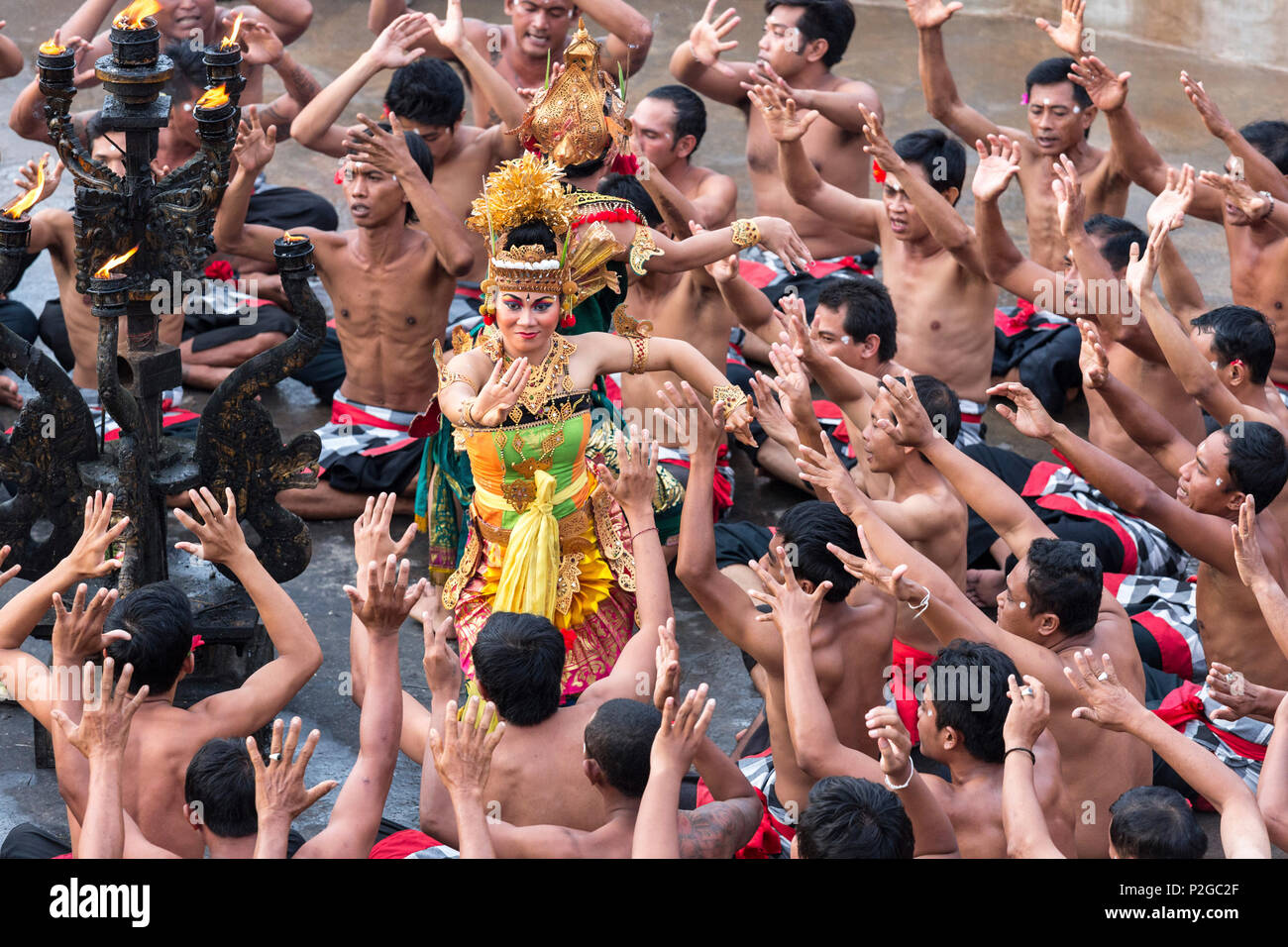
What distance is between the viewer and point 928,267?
21.7 ft

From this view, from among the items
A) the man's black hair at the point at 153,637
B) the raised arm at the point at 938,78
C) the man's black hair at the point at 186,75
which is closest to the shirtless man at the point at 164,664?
the man's black hair at the point at 153,637

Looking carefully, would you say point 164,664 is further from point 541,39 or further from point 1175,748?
point 541,39

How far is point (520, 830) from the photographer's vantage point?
12.0 ft

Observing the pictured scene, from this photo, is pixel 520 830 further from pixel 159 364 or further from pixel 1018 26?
pixel 1018 26

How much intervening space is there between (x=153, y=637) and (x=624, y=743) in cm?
124

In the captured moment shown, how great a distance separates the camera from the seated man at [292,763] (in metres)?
3.58

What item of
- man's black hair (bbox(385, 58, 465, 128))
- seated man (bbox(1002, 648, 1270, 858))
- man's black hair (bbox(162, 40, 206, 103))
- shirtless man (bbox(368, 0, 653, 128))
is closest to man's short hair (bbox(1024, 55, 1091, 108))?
shirtless man (bbox(368, 0, 653, 128))

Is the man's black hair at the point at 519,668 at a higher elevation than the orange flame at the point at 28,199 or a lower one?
lower

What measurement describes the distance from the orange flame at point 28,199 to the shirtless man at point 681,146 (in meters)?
2.51

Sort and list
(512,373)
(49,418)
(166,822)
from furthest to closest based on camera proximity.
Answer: (49,418)
(512,373)
(166,822)

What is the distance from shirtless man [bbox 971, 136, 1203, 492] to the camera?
5801 millimetres

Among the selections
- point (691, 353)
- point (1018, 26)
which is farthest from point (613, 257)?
point (1018, 26)

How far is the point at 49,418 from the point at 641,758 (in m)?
2.26

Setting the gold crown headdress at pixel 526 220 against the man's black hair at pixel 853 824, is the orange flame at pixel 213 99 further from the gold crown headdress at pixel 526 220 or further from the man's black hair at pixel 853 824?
the man's black hair at pixel 853 824
